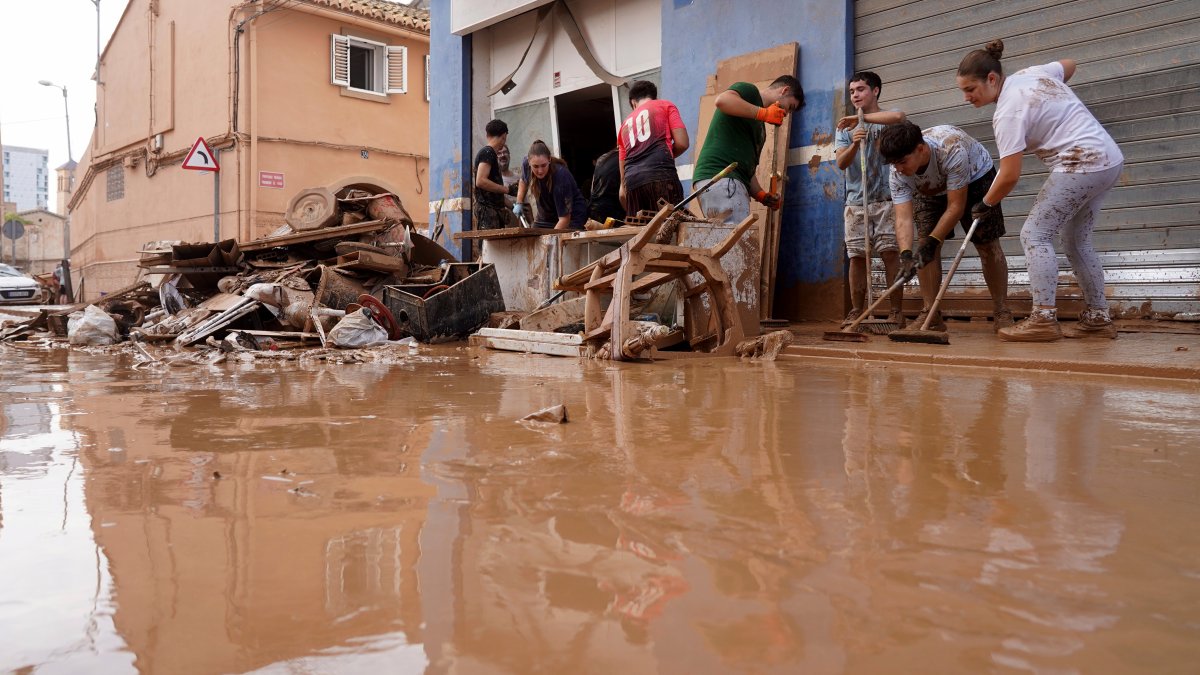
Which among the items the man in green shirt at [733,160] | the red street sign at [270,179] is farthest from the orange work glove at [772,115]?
the red street sign at [270,179]

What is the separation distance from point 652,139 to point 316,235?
12.6ft

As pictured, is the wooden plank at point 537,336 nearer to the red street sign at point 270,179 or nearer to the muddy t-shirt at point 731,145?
the muddy t-shirt at point 731,145

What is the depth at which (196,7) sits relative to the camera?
60.8ft

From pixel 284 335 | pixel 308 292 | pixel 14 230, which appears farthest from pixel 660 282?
pixel 14 230

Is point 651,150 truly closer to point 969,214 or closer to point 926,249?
point 926,249

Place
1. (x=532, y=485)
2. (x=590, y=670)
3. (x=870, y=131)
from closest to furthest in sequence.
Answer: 1. (x=590, y=670)
2. (x=532, y=485)
3. (x=870, y=131)

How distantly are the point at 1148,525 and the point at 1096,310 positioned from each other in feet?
12.6

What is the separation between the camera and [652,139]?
19.5ft

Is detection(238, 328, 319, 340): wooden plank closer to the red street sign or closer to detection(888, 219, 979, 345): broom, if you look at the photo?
detection(888, 219, 979, 345): broom

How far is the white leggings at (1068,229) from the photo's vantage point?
453 centimetres

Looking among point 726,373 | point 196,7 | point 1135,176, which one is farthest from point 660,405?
point 196,7

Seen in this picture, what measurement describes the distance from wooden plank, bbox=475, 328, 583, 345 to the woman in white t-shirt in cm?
249

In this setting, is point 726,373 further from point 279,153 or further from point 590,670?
point 279,153

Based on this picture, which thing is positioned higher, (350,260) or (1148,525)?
(350,260)
